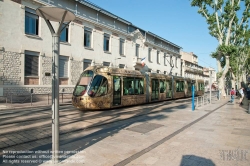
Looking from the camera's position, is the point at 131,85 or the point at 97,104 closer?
the point at 97,104

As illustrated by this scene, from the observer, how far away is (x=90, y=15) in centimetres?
2134

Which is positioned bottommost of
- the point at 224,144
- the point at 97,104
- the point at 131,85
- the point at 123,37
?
the point at 224,144

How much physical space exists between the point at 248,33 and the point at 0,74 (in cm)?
3374

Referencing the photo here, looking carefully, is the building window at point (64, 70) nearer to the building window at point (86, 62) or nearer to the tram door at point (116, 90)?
the building window at point (86, 62)

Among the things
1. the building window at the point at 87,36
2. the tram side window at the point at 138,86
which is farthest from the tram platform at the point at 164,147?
the building window at the point at 87,36

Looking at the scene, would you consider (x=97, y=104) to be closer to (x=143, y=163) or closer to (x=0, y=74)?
(x=143, y=163)

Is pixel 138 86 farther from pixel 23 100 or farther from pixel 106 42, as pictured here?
pixel 106 42

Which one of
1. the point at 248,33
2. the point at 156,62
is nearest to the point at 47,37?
the point at 156,62

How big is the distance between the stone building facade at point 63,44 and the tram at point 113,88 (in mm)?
6907

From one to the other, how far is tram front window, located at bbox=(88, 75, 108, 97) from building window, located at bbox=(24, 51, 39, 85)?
8.04 m

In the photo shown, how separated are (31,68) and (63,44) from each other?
398 cm

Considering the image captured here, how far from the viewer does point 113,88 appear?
11430 millimetres

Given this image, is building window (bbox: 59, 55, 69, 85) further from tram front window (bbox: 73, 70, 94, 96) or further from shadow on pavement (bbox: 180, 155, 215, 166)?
shadow on pavement (bbox: 180, 155, 215, 166)

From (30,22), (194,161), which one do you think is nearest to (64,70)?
(30,22)
